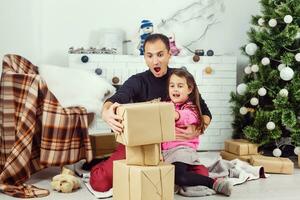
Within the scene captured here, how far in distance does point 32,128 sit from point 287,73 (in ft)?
5.91

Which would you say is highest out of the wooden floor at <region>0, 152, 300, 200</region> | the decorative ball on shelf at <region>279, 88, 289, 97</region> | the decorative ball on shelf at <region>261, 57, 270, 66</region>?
the decorative ball on shelf at <region>261, 57, 270, 66</region>

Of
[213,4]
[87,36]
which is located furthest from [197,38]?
[87,36]

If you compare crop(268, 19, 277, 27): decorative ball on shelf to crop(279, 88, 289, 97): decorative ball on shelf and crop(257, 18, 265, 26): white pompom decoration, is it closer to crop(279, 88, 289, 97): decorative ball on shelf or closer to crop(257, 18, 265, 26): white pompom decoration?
crop(257, 18, 265, 26): white pompom decoration

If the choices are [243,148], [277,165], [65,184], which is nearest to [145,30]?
[243,148]

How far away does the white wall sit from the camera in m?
3.63

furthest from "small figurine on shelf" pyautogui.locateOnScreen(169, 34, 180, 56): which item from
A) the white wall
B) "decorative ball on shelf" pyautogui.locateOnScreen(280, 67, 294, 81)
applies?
"decorative ball on shelf" pyautogui.locateOnScreen(280, 67, 294, 81)

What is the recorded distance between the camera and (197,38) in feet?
13.0

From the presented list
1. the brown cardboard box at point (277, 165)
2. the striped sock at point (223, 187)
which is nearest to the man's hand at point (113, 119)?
the striped sock at point (223, 187)

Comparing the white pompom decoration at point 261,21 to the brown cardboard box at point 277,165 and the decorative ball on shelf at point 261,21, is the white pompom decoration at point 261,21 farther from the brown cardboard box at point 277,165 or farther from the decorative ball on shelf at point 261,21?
the brown cardboard box at point 277,165

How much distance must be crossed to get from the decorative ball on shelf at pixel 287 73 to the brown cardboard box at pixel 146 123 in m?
1.41

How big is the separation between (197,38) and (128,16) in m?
0.66

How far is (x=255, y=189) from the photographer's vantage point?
8.34 ft

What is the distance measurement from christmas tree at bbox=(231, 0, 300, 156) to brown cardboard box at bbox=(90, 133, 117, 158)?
3.41 feet

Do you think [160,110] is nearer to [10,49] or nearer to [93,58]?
[93,58]
